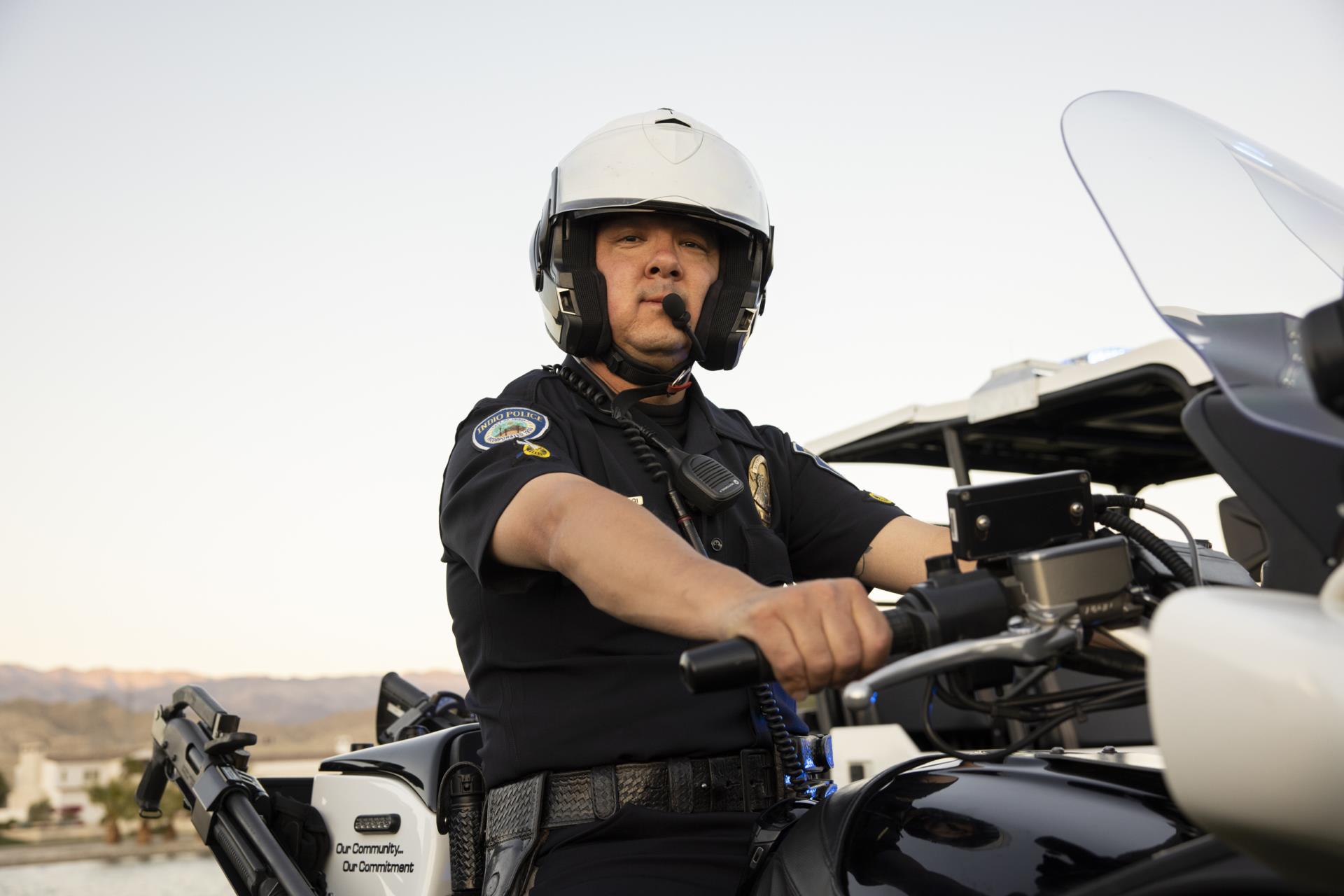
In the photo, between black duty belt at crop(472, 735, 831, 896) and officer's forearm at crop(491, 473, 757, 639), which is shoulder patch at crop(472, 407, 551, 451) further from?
black duty belt at crop(472, 735, 831, 896)

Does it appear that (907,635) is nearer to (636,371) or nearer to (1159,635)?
(1159,635)

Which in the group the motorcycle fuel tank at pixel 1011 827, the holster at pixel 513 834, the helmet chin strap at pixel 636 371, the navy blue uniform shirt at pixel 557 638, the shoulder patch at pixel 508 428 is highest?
the helmet chin strap at pixel 636 371

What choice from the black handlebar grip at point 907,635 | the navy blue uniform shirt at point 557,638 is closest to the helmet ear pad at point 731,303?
the navy blue uniform shirt at point 557,638

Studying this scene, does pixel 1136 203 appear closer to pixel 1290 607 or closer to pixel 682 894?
pixel 1290 607

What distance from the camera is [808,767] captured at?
2.02 m

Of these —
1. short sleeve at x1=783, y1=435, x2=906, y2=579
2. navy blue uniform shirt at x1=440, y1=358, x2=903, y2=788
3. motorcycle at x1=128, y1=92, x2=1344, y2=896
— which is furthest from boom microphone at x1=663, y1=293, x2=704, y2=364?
motorcycle at x1=128, y1=92, x2=1344, y2=896

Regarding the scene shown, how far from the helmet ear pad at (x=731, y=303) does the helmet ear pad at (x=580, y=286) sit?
0.22m

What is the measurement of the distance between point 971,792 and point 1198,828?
339mm

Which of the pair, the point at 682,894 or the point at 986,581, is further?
the point at 682,894

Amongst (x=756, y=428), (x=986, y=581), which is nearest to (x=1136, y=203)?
(x=986, y=581)

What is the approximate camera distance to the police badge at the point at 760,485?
2.39 meters

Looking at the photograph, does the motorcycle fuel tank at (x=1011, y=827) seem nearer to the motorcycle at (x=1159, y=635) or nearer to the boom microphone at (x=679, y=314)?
the motorcycle at (x=1159, y=635)

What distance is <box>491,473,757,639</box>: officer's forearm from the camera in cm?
138

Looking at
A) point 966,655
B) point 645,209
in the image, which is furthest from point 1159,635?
point 645,209
